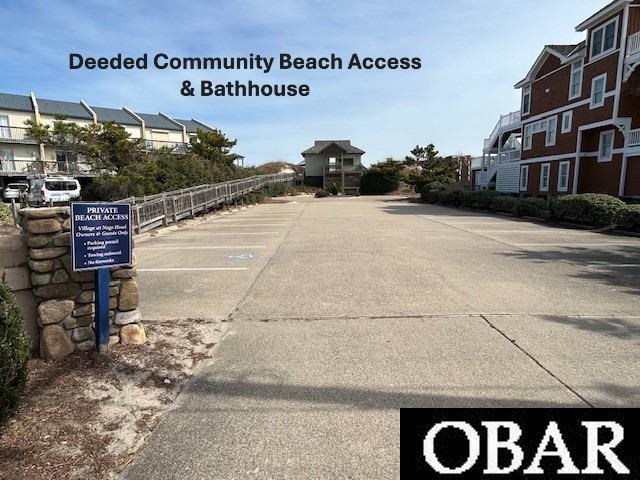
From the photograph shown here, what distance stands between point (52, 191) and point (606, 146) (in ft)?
102

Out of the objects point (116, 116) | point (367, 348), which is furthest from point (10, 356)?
point (116, 116)

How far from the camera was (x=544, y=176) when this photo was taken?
2462 cm

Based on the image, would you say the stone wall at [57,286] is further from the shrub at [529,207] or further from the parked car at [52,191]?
the parked car at [52,191]

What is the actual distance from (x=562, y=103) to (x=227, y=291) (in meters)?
24.4

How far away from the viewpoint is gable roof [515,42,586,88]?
862 inches

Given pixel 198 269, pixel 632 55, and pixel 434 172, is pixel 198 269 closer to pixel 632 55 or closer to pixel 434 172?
pixel 632 55

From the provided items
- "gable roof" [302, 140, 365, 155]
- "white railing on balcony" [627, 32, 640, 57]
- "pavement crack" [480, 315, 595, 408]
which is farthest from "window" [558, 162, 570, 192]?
"gable roof" [302, 140, 365, 155]

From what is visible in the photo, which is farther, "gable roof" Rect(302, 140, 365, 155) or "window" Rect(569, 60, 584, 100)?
"gable roof" Rect(302, 140, 365, 155)

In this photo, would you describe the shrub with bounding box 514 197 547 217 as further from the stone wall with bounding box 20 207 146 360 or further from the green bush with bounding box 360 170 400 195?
the green bush with bounding box 360 170 400 195

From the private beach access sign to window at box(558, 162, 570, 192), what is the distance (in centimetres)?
2429

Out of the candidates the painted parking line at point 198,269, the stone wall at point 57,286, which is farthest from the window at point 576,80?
the stone wall at point 57,286

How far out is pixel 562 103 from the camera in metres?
22.9

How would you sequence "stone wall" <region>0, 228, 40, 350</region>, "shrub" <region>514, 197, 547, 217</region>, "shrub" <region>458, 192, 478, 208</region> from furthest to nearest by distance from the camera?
"shrub" <region>458, 192, 478, 208</region>, "shrub" <region>514, 197, 547, 217</region>, "stone wall" <region>0, 228, 40, 350</region>

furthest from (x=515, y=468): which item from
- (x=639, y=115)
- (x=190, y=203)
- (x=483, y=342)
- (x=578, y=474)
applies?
(x=639, y=115)
